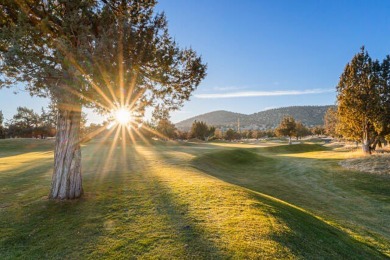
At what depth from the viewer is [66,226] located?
8.23 metres

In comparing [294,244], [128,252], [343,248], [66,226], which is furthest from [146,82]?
[343,248]

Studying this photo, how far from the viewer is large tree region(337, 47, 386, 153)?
30.6m

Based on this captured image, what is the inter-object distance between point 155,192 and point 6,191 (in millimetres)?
8077

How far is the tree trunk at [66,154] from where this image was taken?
10570mm

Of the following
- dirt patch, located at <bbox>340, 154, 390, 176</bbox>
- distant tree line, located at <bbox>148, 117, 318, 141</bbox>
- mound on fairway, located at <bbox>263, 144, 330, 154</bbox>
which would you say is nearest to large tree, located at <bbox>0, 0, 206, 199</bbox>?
dirt patch, located at <bbox>340, 154, 390, 176</bbox>

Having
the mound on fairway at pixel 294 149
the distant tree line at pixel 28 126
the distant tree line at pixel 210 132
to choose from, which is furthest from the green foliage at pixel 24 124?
the mound on fairway at pixel 294 149

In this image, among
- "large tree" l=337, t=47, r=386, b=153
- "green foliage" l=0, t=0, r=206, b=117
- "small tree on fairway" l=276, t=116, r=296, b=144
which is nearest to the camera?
"green foliage" l=0, t=0, r=206, b=117

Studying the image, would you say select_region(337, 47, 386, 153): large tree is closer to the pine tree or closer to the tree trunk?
the pine tree

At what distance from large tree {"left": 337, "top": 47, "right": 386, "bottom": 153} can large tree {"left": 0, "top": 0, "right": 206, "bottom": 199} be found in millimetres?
29968

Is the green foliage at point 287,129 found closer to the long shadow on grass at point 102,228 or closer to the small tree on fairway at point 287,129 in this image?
the small tree on fairway at point 287,129

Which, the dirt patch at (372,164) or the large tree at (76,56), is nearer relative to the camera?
the large tree at (76,56)

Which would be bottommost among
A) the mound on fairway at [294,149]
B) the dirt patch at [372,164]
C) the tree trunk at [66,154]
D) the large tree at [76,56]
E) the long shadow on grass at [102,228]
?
the mound on fairway at [294,149]

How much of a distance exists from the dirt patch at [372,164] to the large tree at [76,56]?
22.6 metres

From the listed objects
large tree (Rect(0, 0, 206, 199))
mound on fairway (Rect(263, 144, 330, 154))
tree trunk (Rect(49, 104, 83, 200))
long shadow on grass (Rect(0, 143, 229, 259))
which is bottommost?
mound on fairway (Rect(263, 144, 330, 154))
